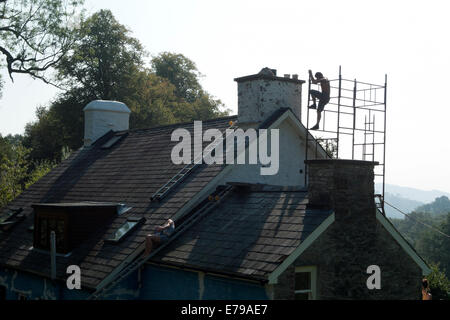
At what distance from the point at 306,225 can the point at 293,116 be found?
6.41 m

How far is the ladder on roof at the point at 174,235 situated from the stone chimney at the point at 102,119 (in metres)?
11.9

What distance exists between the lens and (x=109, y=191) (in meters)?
19.8

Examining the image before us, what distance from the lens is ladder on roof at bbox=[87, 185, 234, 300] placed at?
14289 millimetres

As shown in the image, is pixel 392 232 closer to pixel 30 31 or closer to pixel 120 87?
pixel 30 31

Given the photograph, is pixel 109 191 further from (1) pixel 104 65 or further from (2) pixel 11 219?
(1) pixel 104 65

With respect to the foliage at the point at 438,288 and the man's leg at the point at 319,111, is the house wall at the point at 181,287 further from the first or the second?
the foliage at the point at 438,288

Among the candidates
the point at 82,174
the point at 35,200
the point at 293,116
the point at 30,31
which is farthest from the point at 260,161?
the point at 30,31

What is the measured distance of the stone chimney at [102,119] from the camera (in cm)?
2673

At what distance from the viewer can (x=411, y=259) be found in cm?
1472

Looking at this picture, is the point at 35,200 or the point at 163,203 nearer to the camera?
the point at 163,203

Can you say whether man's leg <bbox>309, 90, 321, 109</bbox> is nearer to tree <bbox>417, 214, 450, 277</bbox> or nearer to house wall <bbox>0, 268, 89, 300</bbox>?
house wall <bbox>0, 268, 89, 300</bbox>

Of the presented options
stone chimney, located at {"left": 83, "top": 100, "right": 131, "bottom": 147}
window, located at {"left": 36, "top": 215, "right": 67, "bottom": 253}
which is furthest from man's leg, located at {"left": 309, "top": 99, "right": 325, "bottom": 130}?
stone chimney, located at {"left": 83, "top": 100, "right": 131, "bottom": 147}

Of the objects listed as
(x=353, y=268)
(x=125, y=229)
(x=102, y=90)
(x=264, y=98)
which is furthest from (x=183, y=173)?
(x=102, y=90)

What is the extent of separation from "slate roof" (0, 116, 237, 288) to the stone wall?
172 inches
